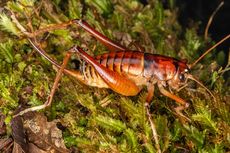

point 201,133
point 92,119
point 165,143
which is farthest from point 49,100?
point 201,133

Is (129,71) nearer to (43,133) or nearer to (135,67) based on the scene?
(135,67)

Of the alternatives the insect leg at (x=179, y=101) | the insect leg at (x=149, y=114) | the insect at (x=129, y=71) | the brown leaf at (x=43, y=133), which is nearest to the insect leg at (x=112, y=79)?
the insect at (x=129, y=71)

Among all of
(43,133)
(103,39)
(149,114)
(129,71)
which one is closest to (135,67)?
(129,71)

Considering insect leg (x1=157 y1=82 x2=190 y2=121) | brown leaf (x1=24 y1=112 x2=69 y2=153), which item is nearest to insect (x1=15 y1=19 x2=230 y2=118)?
insect leg (x1=157 y1=82 x2=190 y2=121)

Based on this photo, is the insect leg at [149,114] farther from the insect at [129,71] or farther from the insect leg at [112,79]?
the insect leg at [112,79]

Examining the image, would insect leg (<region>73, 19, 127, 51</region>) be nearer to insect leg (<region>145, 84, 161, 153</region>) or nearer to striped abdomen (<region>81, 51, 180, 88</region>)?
striped abdomen (<region>81, 51, 180, 88</region>)
